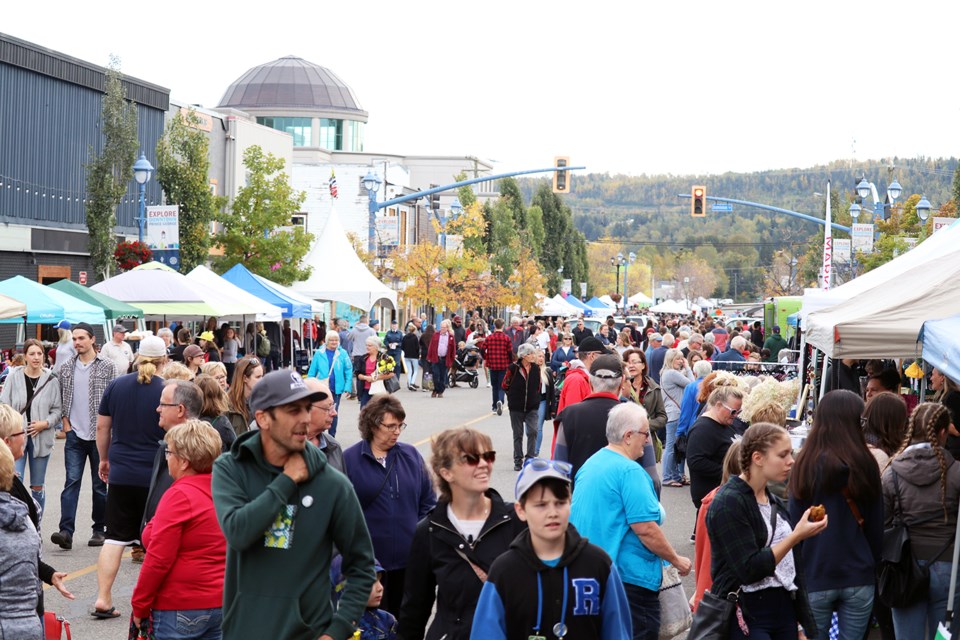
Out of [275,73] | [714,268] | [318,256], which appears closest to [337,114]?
[275,73]

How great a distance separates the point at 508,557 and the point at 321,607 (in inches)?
28.4

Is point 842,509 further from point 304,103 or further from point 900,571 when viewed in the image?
point 304,103

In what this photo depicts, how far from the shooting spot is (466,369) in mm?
36812

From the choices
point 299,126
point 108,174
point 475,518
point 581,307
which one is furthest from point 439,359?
point 299,126

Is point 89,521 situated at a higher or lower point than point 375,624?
lower

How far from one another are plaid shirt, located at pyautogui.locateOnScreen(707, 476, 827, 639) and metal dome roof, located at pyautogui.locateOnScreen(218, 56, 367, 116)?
3446 inches

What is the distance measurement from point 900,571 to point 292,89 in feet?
290

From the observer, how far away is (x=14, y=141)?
31875 mm

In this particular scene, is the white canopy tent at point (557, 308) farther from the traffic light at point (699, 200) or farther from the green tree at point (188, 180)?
the green tree at point (188, 180)

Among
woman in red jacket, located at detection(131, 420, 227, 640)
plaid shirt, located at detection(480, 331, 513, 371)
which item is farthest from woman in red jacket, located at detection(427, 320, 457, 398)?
woman in red jacket, located at detection(131, 420, 227, 640)

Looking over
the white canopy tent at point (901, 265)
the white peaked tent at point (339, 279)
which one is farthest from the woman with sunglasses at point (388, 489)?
the white peaked tent at point (339, 279)

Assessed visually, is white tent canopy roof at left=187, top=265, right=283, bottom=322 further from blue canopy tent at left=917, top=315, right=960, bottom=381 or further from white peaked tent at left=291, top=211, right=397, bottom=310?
blue canopy tent at left=917, top=315, right=960, bottom=381

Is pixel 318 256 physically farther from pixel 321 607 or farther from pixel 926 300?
pixel 321 607

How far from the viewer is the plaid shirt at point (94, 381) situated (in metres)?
11.8
